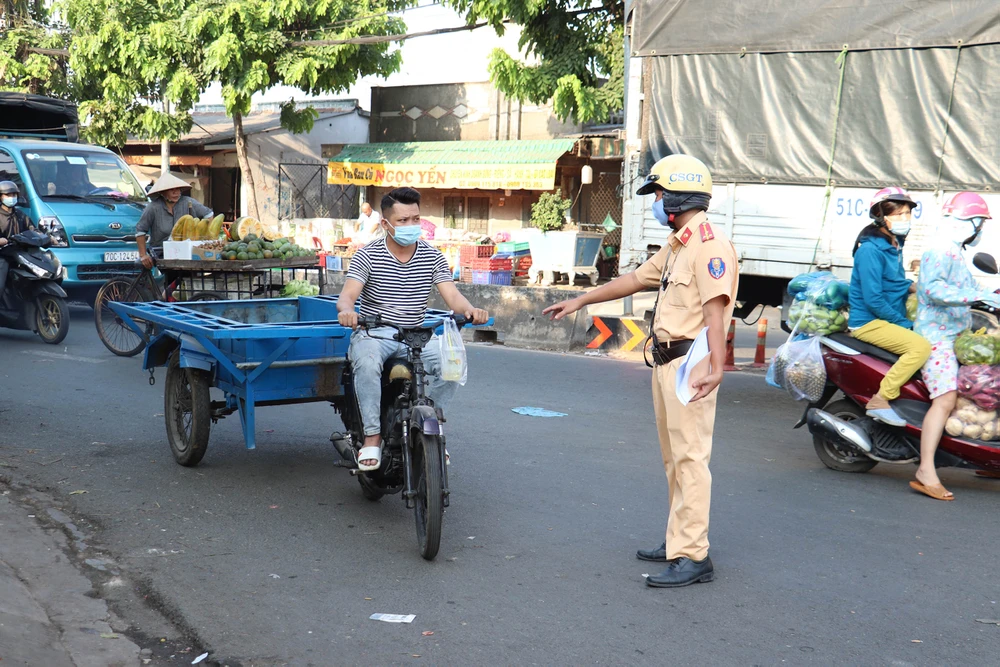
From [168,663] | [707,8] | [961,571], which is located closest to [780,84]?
[707,8]

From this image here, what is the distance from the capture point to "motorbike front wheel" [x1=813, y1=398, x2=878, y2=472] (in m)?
6.41

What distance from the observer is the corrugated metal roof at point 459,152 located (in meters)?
21.8

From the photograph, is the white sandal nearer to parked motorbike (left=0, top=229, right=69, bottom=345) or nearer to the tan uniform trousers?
the tan uniform trousers

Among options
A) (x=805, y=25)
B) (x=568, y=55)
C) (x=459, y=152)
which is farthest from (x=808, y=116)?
(x=459, y=152)

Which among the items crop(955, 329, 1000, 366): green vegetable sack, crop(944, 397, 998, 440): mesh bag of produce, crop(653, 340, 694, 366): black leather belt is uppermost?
crop(653, 340, 694, 366): black leather belt

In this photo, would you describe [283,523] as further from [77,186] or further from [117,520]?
[77,186]

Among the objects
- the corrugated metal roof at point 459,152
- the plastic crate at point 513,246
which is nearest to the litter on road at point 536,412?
the corrugated metal roof at point 459,152

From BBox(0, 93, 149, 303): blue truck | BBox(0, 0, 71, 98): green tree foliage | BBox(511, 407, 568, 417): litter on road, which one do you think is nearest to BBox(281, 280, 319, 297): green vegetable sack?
BBox(511, 407, 568, 417): litter on road

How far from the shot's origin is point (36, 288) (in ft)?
37.1

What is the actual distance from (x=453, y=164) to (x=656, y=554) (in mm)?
19470

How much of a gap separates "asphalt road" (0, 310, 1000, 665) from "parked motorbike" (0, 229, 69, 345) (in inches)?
125

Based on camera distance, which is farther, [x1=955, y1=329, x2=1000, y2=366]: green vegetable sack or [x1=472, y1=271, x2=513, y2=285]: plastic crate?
[x1=472, y1=271, x2=513, y2=285]: plastic crate

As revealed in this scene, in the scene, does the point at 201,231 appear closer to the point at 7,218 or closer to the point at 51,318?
the point at 51,318

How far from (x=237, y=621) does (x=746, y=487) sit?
3.28m
